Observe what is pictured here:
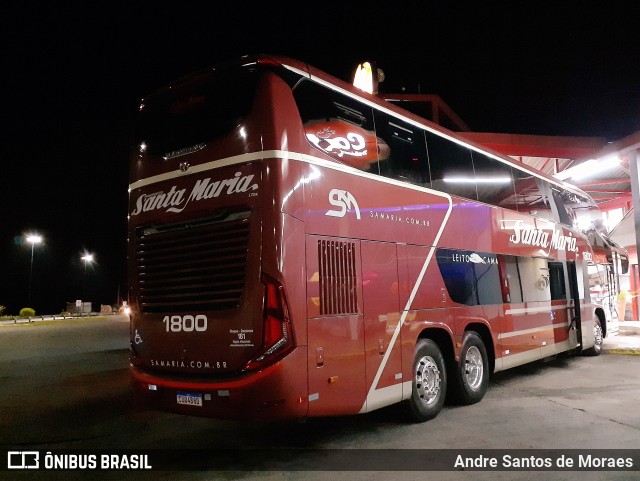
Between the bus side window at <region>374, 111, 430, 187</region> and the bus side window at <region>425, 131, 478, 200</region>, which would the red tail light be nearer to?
the bus side window at <region>374, 111, 430, 187</region>

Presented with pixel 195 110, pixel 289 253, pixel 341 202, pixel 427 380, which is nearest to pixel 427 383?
pixel 427 380

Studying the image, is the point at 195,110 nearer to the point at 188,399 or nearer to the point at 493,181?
the point at 188,399

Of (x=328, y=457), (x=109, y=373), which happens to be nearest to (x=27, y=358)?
(x=109, y=373)

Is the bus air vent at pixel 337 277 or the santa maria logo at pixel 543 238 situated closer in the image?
the bus air vent at pixel 337 277

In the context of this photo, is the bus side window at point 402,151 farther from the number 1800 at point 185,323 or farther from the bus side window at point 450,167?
the number 1800 at point 185,323

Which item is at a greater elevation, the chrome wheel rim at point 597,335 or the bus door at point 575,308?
the bus door at point 575,308

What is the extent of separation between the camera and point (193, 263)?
5305 mm

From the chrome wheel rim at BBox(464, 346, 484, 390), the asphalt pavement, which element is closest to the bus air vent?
the chrome wheel rim at BBox(464, 346, 484, 390)

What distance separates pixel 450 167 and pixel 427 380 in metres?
3.27

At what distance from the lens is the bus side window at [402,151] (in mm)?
6352

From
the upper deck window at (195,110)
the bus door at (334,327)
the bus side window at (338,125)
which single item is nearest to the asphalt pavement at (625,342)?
the bus door at (334,327)

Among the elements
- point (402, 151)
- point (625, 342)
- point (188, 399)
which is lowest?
point (625, 342)

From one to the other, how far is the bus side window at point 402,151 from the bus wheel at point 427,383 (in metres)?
2.28

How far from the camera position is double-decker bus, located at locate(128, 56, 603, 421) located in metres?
4.80
